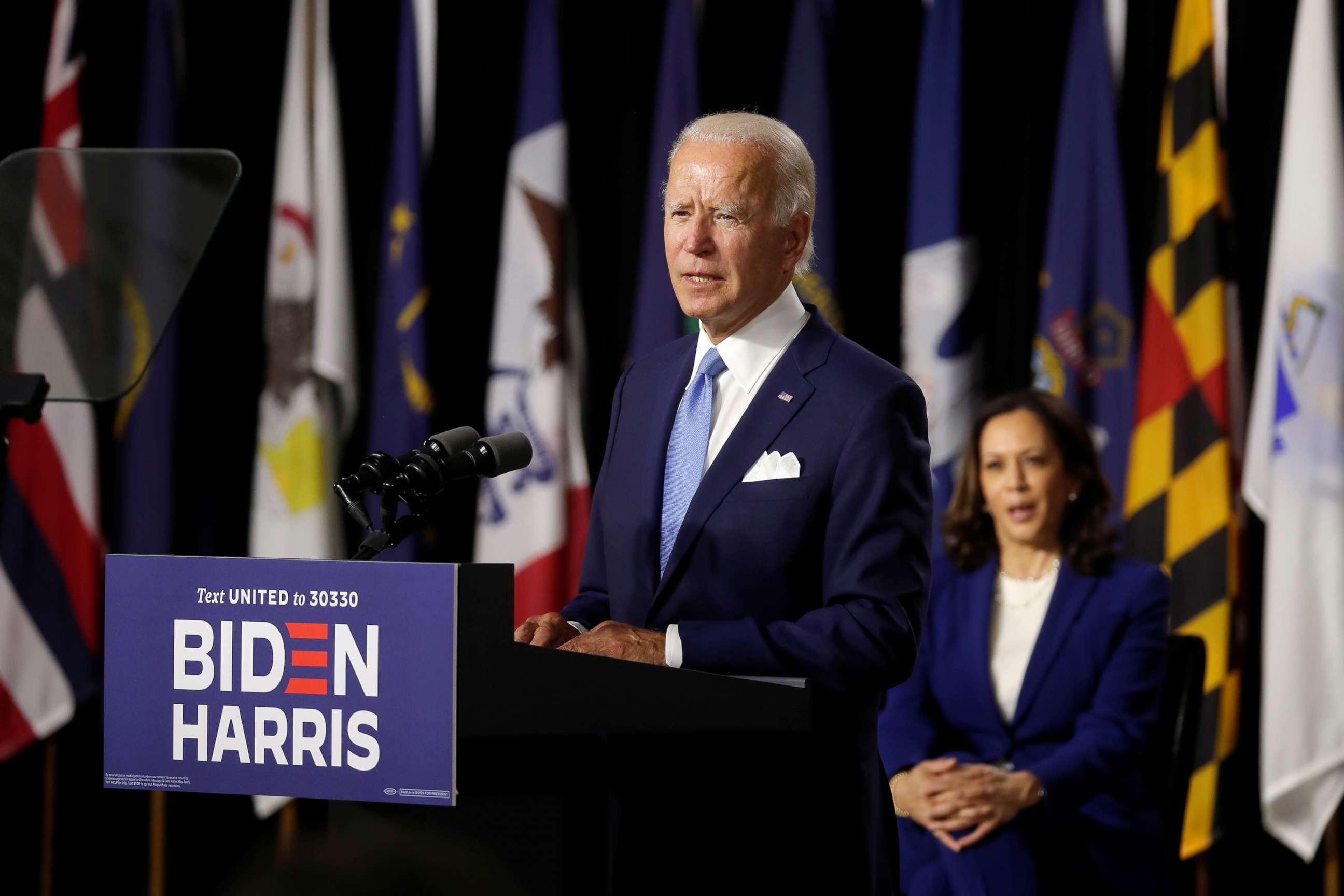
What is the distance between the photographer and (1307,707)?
10.7 feet

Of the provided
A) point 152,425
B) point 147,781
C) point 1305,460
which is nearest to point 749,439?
point 147,781

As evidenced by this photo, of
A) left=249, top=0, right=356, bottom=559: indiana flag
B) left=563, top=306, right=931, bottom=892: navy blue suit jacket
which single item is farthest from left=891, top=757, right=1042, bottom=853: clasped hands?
left=249, top=0, right=356, bottom=559: indiana flag

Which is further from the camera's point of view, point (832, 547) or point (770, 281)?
point (770, 281)

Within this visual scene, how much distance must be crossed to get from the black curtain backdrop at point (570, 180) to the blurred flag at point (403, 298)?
9 centimetres

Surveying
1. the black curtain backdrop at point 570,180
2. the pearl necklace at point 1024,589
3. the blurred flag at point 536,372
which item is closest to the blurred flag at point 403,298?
the black curtain backdrop at point 570,180

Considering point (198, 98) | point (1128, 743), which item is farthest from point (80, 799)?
point (1128, 743)

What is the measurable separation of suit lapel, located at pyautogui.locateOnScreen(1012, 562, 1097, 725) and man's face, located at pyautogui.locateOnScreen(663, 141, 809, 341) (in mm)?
1503

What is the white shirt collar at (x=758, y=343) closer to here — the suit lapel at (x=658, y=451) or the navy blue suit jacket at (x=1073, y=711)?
the suit lapel at (x=658, y=451)

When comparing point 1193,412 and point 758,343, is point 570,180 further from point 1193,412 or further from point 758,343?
point 758,343

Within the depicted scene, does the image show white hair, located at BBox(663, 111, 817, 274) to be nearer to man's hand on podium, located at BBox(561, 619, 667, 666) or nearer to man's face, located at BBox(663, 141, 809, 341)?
man's face, located at BBox(663, 141, 809, 341)

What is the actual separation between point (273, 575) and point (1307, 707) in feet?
9.77

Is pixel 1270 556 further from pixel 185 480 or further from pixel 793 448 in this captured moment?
pixel 185 480

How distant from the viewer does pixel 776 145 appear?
4.82 ft

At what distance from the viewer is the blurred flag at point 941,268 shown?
346 centimetres
